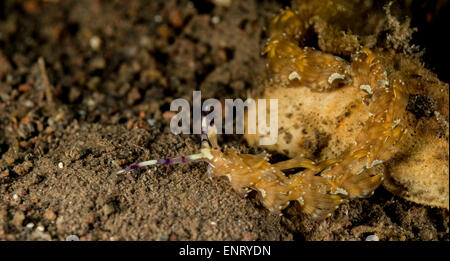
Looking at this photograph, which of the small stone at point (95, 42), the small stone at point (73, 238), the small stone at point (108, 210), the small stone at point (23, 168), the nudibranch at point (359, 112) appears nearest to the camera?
the small stone at point (73, 238)

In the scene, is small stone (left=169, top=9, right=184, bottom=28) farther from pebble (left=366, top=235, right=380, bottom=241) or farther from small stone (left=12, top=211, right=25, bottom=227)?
pebble (left=366, top=235, right=380, bottom=241)

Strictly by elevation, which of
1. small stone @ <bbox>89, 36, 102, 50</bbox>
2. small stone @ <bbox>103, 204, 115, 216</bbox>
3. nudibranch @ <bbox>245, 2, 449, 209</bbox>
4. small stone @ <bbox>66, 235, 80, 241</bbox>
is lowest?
small stone @ <bbox>66, 235, 80, 241</bbox>

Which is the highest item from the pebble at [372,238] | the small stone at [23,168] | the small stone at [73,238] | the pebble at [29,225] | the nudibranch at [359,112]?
the nudibranch at [359,112]

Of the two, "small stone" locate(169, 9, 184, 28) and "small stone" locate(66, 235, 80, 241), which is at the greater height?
"small stone" locate(169, 9, 184, 28)

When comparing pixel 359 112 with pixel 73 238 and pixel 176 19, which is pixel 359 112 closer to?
pixel 73 238

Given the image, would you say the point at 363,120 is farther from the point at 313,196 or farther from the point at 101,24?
the point at 101,24

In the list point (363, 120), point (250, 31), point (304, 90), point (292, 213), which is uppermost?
point (250, 31)

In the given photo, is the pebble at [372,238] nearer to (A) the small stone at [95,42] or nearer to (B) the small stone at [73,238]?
(B) the small stone at [73,238]

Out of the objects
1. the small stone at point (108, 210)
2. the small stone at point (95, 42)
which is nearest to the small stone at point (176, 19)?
the small stone at point (95, 42)

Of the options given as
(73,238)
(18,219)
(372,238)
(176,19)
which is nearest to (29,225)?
(18,219)

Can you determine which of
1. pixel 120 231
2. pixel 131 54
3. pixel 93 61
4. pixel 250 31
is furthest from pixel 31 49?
pixel 120 231

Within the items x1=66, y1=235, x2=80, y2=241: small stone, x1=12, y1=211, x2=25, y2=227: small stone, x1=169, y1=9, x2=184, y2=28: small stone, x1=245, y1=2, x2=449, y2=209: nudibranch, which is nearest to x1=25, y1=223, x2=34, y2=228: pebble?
x1=12, y1=211, x2=25, y2=227: small stone
